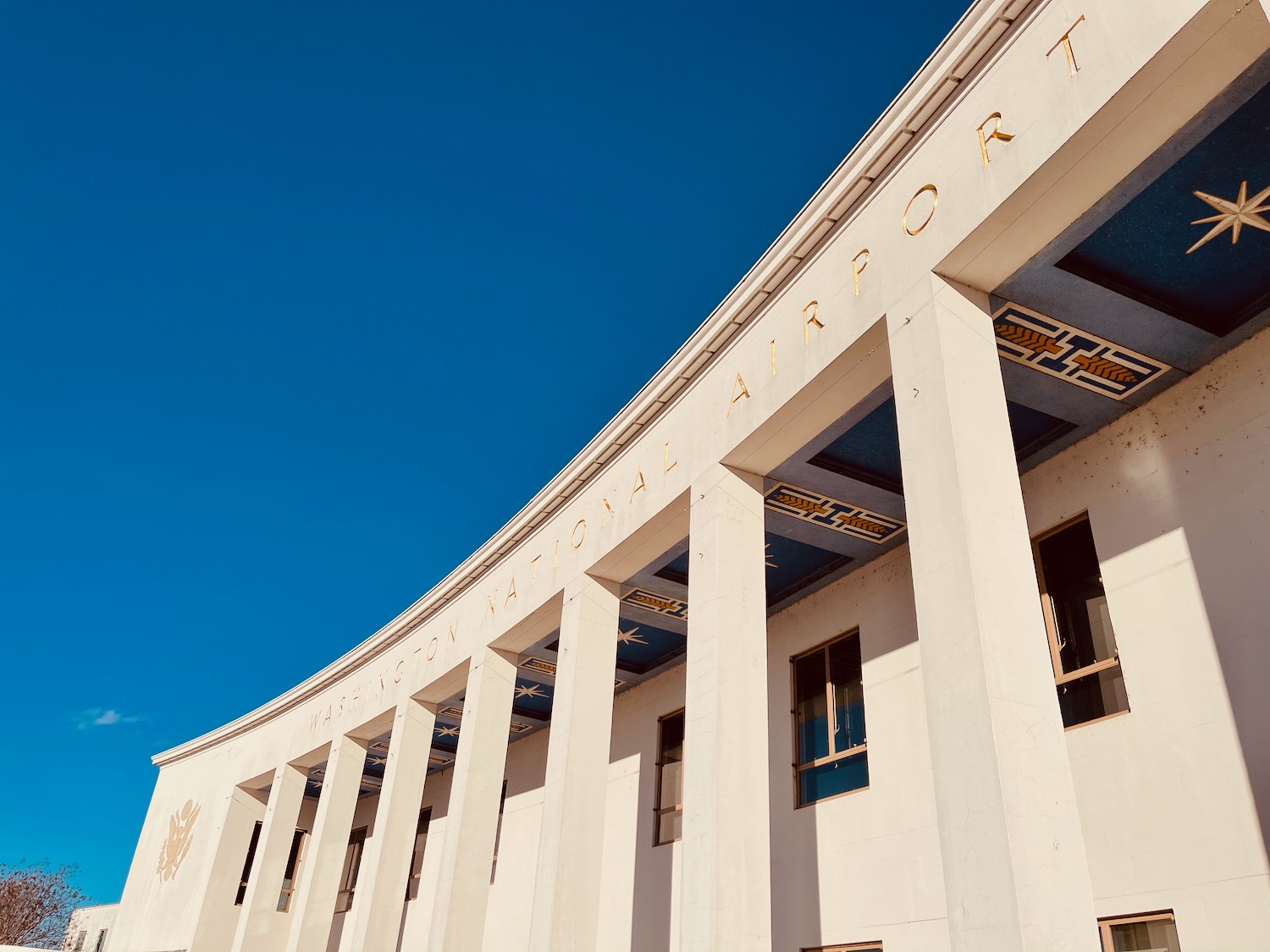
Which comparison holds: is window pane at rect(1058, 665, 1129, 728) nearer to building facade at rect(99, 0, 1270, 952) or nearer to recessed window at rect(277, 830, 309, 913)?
building facade at rect(99, 0, 1270, 952)

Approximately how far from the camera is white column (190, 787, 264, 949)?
68.3ft

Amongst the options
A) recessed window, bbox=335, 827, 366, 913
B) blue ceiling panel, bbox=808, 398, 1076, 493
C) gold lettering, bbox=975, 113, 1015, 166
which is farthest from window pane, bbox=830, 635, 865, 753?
recessed window, bbox=335, 827, 366, 913

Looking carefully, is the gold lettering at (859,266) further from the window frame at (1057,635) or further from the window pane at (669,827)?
the window pane at (669,827)

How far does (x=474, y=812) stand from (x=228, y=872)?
A: 11801 millimetres

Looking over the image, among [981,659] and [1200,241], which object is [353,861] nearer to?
[981,659]

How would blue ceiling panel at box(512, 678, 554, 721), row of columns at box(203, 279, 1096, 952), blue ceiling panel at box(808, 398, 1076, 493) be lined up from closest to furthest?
row of columns at box(203, 279, 1096, 952)
blue ceiling panel at box(808, 398, 1076, 493)
blue ceiling panel at box(512, 678, 554, 721)

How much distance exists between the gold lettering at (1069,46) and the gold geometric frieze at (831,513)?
4.87 metres

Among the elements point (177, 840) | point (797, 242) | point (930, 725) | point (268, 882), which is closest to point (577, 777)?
point (930, 725)

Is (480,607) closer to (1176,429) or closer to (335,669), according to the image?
(335,669)

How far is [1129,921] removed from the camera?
25.3 ft

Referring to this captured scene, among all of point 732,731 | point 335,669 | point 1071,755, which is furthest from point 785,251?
point 335,669

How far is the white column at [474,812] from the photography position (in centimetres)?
1239

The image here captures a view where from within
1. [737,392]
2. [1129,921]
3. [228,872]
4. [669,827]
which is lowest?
[1129,921]

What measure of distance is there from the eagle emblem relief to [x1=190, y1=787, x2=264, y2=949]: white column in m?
2.04
